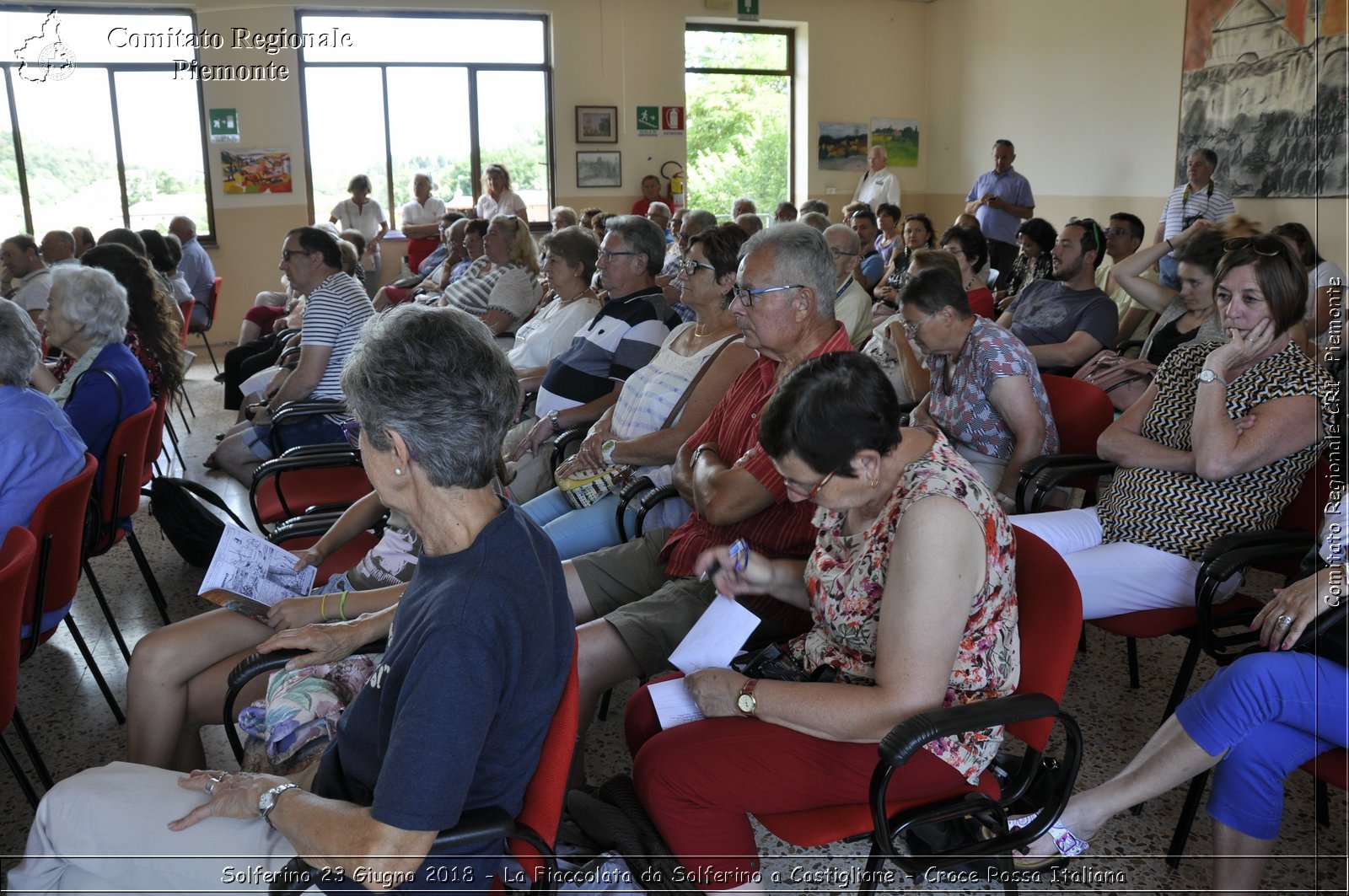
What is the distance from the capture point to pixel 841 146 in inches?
486

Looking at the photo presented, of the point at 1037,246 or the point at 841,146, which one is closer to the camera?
the point at 1037,246

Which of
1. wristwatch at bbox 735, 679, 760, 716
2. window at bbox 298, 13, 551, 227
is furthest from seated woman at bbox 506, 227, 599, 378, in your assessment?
window at bbox 298, 13, 551, 227

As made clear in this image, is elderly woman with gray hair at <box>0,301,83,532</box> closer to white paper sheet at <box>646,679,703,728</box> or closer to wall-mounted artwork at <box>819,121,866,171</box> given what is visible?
white paper sheet at <box>646,679,703,728</box>

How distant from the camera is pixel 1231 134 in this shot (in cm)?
827

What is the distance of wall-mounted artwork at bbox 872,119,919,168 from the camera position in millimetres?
12445

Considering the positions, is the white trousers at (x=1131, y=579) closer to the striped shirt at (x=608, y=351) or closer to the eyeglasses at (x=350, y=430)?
the striped shirt at (x=608, y=351)

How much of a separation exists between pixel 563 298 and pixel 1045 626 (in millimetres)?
2913

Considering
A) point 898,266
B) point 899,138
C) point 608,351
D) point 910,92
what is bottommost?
point 608,351

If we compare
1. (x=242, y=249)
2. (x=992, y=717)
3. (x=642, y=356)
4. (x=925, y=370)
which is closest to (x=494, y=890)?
(x=992, y=717)

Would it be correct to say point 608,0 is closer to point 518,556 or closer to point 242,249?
point 242,249

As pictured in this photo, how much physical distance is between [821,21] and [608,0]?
8.84 feet

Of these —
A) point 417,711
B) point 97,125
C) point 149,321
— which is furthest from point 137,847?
point 97,125

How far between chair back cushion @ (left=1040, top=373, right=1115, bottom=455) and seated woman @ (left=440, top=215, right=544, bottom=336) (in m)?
2.85

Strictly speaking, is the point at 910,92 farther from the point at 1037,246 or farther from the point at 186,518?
the point at 186,518
